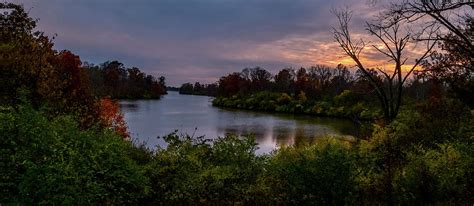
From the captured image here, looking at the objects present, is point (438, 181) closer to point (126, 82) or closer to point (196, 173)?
point (196, 173)

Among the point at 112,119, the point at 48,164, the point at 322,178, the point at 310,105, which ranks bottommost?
the point at 112,119

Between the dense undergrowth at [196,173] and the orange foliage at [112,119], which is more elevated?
the dense undergrowth at [196,173]

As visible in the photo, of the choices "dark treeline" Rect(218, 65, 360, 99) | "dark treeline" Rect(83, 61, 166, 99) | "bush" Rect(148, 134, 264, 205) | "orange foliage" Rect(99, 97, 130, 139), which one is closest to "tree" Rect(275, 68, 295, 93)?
"dark treeline" Rect(218, 65, 360, 99)

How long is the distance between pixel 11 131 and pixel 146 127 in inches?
1344

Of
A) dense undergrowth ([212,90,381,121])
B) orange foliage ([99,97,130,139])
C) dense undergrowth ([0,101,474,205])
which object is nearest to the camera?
dense undergrowth ([0,101,474,205])

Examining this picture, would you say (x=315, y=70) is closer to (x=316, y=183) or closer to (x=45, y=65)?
(x=45, y=65)

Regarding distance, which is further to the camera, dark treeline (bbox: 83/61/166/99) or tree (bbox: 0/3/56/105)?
dark treeline (bbox: 83/61/166/99)

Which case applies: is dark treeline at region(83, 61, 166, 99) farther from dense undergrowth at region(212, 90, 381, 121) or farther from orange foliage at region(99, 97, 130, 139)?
orange foliage at region(99, 97, 130, 139)

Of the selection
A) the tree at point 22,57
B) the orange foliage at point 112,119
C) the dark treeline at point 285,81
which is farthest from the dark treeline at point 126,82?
the tree at point 22,57

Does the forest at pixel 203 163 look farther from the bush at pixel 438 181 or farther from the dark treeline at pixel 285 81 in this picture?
the dark treeline at pixel 285 81

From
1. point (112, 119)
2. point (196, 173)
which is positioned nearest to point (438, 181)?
point (196, 173)

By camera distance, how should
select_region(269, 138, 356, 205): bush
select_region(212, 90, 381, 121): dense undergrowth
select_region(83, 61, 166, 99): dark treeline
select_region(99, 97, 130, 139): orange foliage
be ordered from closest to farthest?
1. select_region(269, 138, 356, 205): bush
2. select_region(99, 97, 130, 139): orange foliage
3. select_region(212, 90, 381, 121): dense undergrowth
4. select_region(83, 61, 166, 99): dark treeline

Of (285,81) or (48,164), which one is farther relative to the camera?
(285,81)

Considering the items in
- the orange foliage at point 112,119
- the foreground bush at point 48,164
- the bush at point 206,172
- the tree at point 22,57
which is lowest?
the orange foliage at point 112,119
